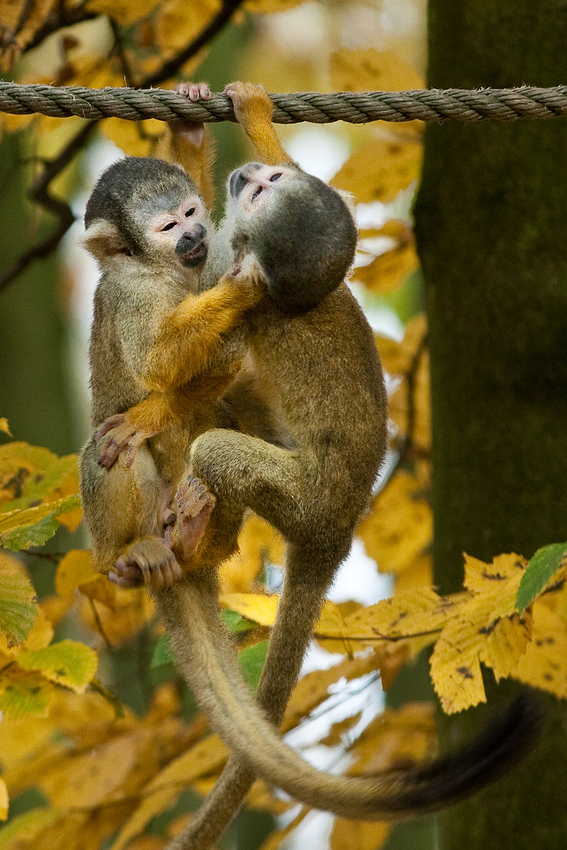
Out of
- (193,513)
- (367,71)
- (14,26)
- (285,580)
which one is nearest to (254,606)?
(285,580)

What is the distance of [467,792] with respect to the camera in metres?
2.07

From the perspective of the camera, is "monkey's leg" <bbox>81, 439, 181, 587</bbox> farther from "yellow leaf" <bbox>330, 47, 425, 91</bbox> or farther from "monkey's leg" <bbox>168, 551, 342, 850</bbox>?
"yellow leaf" <bbox>330, 47, 425, 91</bbox>

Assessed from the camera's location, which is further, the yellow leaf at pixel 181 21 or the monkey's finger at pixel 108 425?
the yellow leaf at pixel 181 21

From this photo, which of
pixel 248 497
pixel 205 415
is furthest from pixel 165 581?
pixel 205 415

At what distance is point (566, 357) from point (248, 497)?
Result: 1.28 meters

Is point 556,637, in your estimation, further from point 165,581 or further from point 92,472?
point 92,472

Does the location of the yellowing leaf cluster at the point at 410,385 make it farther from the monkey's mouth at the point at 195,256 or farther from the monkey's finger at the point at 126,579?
the monkey's finger at the point at 126,579

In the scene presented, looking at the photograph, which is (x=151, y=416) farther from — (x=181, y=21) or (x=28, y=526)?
(x=181, y=21)

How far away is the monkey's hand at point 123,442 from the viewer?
3.00 meters

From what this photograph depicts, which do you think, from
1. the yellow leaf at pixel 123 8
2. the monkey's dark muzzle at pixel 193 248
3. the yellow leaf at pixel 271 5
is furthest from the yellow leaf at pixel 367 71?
the monkey's dark muzzle at pixel 193 248

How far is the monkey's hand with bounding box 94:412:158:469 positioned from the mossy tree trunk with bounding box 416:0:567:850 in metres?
1.25

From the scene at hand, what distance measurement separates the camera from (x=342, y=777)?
2.26 metres

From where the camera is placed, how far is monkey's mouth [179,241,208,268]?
3.21 m

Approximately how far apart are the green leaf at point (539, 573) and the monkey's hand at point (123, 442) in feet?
4.76
